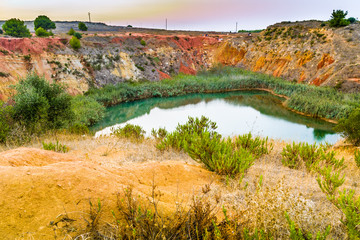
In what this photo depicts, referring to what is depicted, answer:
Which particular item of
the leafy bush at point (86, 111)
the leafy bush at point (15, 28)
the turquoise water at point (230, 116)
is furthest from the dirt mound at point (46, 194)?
the leafy bush at point (15, 28)

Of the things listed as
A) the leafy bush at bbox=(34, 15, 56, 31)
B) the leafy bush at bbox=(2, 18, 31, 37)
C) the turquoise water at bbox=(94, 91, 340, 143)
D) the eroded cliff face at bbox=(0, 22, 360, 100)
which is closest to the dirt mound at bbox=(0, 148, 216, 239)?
the turquoise water at bbox=(94, 91, 340, 143)

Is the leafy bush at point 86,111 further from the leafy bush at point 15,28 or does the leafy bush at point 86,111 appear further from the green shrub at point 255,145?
the leafy bush at point 15,28

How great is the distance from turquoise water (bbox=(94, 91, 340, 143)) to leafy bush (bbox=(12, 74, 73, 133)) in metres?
3.93

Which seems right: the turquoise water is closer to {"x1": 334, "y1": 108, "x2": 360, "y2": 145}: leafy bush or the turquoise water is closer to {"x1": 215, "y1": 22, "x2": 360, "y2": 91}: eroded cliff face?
{"x1": 334, "y1": 108, "x2": 360, "y2": 145}: leafy bush

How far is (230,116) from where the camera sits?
1828 centimetres

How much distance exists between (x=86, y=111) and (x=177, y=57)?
25001 mm

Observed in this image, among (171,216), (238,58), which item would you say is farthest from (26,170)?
(238,58)

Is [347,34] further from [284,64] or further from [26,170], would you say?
[26,170]

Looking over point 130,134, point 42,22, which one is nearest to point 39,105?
point 130,134

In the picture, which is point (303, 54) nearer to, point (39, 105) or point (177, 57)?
point (177, 57)

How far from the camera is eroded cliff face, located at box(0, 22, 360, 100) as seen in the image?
21.8 m

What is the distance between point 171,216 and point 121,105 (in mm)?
21438

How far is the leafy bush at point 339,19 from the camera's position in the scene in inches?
1095

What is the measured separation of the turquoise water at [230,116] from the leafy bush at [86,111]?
642mm
